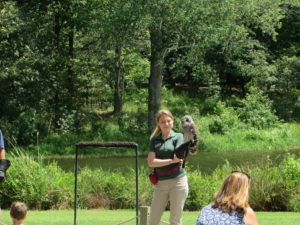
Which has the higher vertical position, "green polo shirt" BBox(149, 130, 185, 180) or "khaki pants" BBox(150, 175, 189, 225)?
"green polo shirt" BBox(149, 130, 185, 180)

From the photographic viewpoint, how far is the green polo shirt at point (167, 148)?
770 centimetres

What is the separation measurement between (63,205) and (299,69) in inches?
973

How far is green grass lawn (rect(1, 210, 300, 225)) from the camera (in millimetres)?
10945

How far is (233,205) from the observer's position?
213 inches

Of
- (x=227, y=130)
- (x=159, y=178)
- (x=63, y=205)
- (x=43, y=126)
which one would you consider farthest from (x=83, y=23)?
(x=159, y=178)

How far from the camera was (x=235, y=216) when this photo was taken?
5.43 meters

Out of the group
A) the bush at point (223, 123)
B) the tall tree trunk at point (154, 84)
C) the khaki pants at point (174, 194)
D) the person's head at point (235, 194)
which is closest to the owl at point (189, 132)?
the khaki pants at point (174, 194)

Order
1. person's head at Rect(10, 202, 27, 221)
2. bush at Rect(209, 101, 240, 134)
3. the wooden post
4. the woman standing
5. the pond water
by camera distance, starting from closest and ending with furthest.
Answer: person's head at Rect(10, 202, 27, 221) → the woman standing → the wooden post → the pond water → bush at Rect(209, 101, 240, 134)

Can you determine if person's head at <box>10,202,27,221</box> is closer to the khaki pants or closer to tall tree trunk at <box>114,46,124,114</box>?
the khaki pants

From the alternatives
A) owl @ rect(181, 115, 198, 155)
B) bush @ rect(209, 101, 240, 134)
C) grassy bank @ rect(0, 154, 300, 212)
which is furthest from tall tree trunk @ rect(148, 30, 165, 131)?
owl @ rect(181, 115, 198, 155)

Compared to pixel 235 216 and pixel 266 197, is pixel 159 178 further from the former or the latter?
pixel 266 197

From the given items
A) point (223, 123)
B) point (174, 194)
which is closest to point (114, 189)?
point (174, 194)

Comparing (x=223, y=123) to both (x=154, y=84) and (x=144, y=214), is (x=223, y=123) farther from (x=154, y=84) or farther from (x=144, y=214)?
(x=144, y=214)

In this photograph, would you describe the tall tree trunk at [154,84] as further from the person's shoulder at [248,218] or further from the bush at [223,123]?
the person's shoulder at [248,218]
